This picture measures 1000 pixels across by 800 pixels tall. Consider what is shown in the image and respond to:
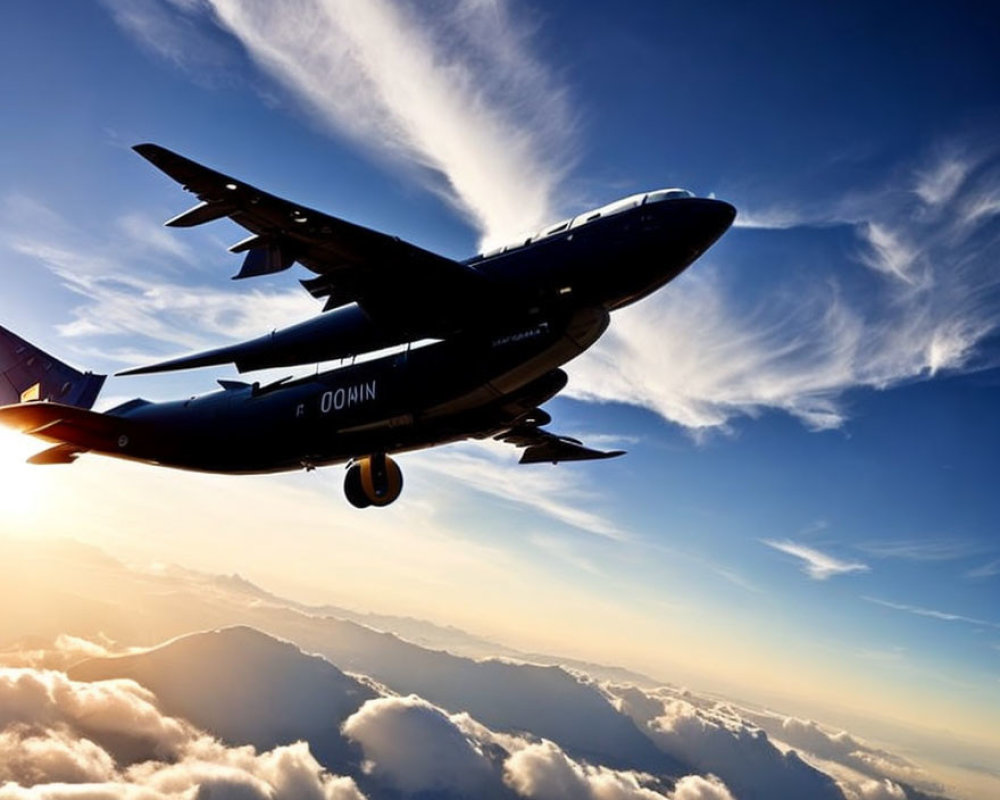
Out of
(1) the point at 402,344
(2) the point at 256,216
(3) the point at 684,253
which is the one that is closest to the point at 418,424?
(1) the point at 402,344

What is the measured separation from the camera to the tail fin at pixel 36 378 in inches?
1121

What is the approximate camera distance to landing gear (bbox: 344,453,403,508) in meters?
21.8

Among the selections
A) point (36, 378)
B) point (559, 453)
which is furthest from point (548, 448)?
Answer: point (36, 378)

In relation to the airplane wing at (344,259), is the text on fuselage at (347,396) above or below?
below

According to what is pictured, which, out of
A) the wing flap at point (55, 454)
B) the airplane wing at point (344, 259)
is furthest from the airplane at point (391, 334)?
the wing flap at point (55, 454)

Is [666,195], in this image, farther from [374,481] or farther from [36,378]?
[36,378]

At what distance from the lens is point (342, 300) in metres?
20.4

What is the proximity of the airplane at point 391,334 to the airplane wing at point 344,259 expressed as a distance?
0.04 metres

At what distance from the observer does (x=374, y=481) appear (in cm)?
2181

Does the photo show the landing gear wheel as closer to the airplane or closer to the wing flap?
the airplane

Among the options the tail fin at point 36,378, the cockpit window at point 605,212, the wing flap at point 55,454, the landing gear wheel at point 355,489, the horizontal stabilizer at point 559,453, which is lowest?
the wing flap at point 55,454

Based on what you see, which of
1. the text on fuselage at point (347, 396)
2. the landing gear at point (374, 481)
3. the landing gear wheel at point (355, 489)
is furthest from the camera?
the landing gear wheel at point (355, 489)

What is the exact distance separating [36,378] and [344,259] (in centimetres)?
2056

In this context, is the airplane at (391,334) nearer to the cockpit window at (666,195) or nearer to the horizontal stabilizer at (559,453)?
the cockpit window at (666,195)
